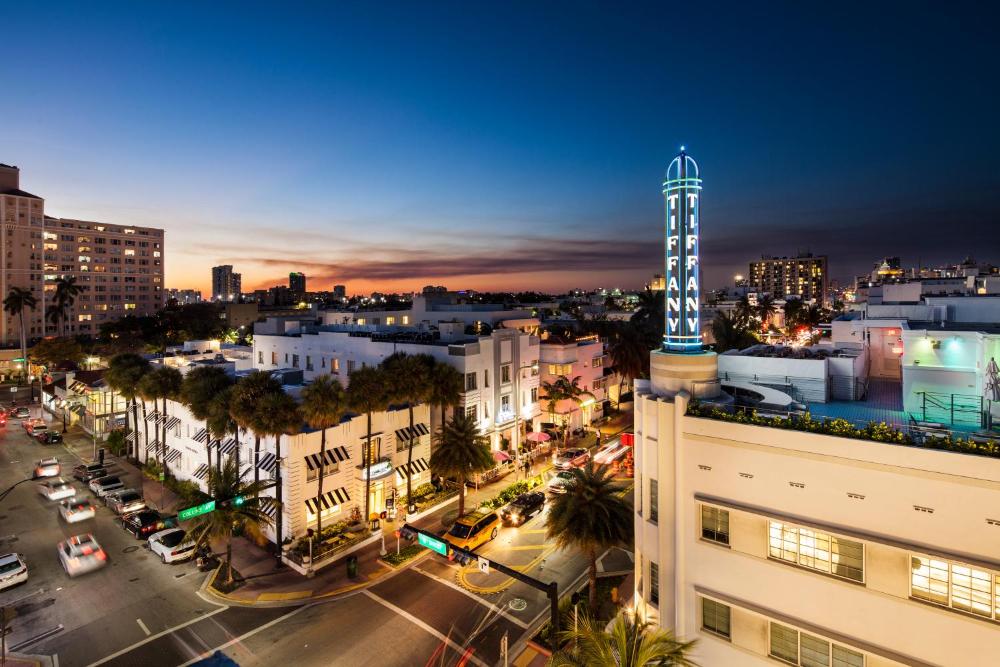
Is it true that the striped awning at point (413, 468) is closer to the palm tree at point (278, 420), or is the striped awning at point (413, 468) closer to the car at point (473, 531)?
the car at point (473, 531)

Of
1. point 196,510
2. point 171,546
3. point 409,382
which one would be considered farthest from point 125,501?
point 409,382

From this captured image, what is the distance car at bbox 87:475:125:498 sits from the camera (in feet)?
132

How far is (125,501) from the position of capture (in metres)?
37.6

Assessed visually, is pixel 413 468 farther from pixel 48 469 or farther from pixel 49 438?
pixel 49 438

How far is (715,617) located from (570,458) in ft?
92.9

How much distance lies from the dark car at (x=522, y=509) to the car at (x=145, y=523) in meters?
25.1

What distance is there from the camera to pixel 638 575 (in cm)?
2250

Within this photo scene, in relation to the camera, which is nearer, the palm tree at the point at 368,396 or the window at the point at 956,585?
the window at the point at 956,585

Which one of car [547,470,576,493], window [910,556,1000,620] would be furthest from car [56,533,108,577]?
window [910,556,1000,620]

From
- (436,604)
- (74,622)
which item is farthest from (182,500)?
(436,604)

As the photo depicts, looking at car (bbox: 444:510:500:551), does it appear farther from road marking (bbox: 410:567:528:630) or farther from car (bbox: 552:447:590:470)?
car (bbox: 552:447:590:470)

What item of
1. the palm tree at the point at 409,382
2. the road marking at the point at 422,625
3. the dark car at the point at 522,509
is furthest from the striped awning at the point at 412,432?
the road marking at the point at 422,625

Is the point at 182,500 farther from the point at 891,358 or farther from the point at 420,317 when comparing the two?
the point at 891,358

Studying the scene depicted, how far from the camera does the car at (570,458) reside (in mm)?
45787
